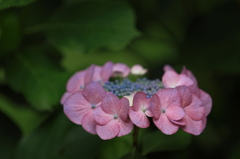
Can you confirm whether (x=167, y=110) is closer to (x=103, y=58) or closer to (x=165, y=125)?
(x=165, y=125)

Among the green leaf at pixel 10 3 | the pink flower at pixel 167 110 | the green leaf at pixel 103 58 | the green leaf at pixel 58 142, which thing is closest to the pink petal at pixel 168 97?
the pink flower at pixel 167 110

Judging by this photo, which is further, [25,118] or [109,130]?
[25,118]

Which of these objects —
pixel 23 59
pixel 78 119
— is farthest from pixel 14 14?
pixel 78 119

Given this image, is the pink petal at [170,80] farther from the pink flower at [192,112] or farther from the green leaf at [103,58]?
the green leaf at [103,58]

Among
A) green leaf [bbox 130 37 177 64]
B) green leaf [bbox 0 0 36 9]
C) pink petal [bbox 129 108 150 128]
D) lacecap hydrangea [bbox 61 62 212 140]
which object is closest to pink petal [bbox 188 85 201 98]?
lacecap hydrangea [bbox 61 62 212 140]

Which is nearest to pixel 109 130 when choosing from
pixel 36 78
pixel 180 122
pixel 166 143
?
pixel 180 122

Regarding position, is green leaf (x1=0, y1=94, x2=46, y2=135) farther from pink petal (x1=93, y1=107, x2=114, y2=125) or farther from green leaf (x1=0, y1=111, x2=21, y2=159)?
pink petal (x1=93, y1=107, x2=114, y2=125)
